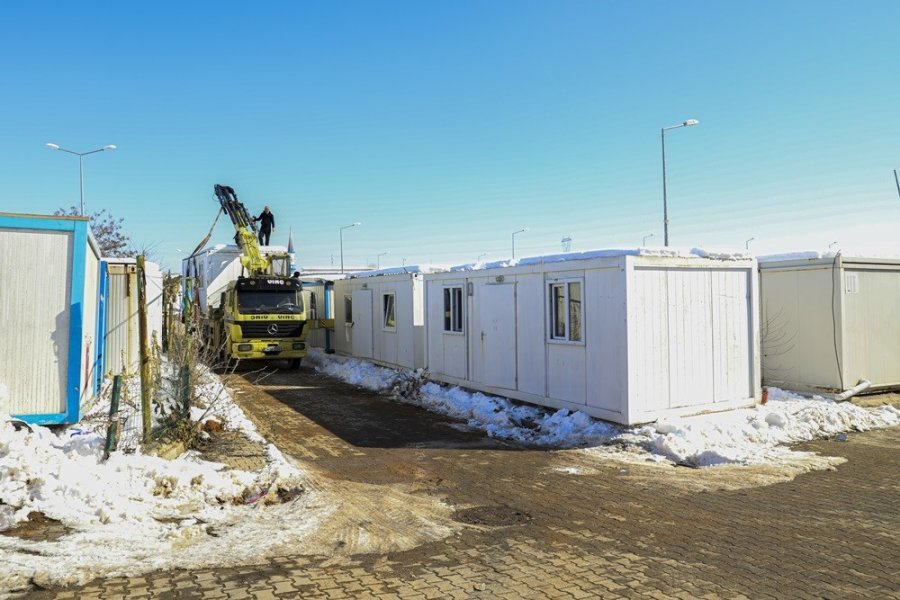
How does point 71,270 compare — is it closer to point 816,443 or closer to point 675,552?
point 675,552

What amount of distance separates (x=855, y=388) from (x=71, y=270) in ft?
44.8

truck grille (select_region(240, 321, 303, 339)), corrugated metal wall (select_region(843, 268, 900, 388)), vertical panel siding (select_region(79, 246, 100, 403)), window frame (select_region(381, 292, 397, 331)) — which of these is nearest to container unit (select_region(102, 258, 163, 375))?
vertical panel siding (select_region(79, 246, 100, 403))

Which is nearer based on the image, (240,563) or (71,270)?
(240,563)

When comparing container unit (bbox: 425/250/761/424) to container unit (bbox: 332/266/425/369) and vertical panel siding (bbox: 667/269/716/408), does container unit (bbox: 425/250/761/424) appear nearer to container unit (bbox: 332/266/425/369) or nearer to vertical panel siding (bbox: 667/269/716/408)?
vertical panel siding (bbox: 667/269/716/408)

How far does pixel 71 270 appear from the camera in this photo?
9.03m

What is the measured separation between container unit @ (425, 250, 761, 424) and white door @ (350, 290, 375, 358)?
26.3ft

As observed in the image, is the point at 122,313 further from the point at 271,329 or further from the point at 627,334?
the point at 627,334

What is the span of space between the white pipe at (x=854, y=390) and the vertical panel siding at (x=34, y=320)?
42.8ft

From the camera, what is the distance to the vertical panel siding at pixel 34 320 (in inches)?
346

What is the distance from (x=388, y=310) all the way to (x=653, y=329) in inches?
410

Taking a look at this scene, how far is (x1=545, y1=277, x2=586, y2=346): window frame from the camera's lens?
37.7ft

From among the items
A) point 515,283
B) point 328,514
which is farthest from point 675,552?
point 515,283

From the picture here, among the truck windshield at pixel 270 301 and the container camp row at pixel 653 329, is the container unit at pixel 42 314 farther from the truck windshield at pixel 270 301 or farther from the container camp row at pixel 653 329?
the truck windshield at pixel 270 301

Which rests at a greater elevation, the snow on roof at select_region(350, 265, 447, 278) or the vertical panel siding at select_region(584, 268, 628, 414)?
the snow on roof at select_region(350, 265, 447, 278)
